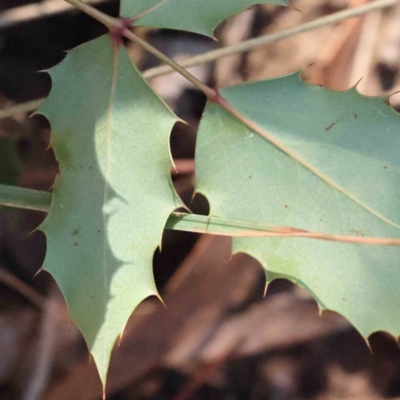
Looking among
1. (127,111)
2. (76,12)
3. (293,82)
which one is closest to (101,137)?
(127,111)

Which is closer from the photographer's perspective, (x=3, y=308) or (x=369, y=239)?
(x=369, y=239)

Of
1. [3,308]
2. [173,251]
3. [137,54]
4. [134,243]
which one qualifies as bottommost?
[3,308]

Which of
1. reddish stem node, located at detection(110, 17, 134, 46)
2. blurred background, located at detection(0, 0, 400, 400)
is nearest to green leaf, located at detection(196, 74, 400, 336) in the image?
→ reddish stem node, located at detection(110, 17, 134, 46)

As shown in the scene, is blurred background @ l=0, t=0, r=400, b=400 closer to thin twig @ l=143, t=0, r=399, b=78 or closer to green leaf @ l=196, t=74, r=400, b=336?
thin twig @ l=143, t=0, r=399, b=78

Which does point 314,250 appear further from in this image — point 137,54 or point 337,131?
point 137,54

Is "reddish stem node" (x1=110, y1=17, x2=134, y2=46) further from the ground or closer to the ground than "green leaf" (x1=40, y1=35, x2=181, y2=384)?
further from the ground

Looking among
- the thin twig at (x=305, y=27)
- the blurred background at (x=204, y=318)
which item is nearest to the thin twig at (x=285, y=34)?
the thin twig at (x=305, y=27)

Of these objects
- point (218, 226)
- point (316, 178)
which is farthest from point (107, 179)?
Result: point (316, 178)
